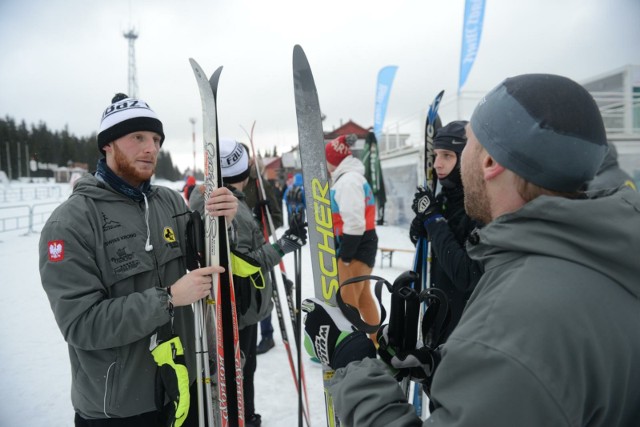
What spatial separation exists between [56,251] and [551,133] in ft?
5.26

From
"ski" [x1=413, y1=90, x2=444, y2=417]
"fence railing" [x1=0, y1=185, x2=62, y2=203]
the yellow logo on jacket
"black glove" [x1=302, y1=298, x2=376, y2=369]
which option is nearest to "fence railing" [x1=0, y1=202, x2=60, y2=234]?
"fence railing" [x1=0, y1=185, x2=62, y2=203]

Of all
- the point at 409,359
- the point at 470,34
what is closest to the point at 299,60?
the point at 409,359

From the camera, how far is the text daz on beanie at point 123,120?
62.5 inches

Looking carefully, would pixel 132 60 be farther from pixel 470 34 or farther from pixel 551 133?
pixel 551 133

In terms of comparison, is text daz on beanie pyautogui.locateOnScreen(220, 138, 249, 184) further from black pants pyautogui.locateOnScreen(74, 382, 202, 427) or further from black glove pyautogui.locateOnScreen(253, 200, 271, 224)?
black pants pyautogui.locateOnScreen(74, 382, 202, 427)

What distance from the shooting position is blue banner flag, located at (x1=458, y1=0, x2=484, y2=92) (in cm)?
887

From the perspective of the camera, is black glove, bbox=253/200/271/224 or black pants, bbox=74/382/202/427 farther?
black glove, bbox=253/200/271/224

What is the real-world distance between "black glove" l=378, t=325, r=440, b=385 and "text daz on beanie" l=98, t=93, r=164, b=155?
4.48 ft

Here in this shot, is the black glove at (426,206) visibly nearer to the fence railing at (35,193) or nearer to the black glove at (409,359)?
the black glove at (409,359)

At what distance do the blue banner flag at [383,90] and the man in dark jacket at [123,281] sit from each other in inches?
487

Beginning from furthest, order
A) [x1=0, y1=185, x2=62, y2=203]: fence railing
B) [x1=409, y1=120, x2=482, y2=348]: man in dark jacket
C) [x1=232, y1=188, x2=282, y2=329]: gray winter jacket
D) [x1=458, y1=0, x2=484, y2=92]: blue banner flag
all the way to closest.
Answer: [x1=0, y1=185, x2=62, y2=203]: fence railing → [x1=458, y1=0, x2=484, y2=92]: blue banner flag → [x1=232, y1=188, x2=282, y2=329]: gray winter jacket → [x1=409, y1=120, x2=482, y2=348]: man in dark jacket

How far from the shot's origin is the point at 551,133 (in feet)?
2.50

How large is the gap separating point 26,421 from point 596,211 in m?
3.71

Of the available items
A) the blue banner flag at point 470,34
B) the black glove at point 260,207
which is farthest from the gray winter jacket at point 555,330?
the blue banner flag at point 470,34
